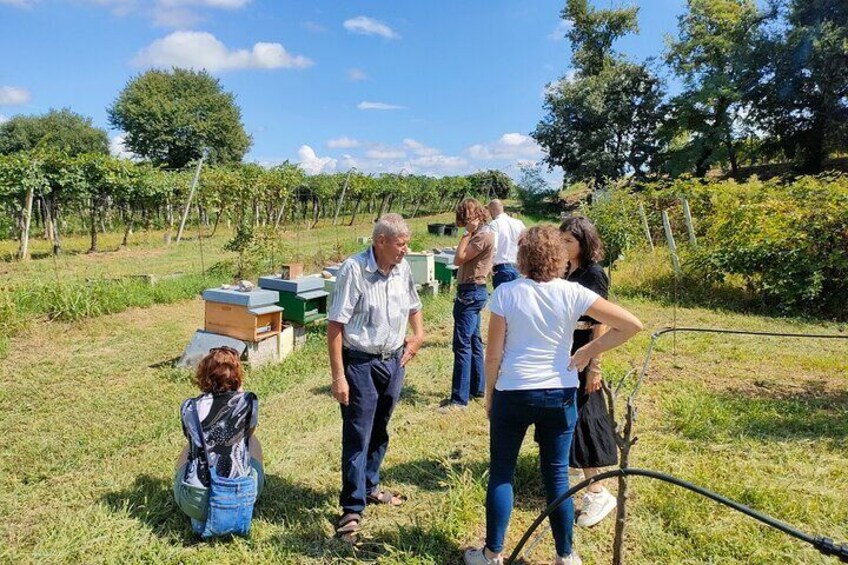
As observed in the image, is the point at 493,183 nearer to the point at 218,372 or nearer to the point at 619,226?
the point at 619,226

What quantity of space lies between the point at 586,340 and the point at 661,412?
2.34 meters

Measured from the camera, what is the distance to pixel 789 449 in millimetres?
3928

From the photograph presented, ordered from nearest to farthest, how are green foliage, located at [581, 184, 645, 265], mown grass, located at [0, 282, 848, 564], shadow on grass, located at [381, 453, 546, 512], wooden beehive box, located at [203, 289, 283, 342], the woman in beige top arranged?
mown grass, located at [0, 282, 848, 564] → shadow on grass, located at [381, 453, 546, 512] → the woman in beige top → wooden beehive box, located at [203, 289, 283, 342] → green foliage, located at [581, 184, 645, 265]

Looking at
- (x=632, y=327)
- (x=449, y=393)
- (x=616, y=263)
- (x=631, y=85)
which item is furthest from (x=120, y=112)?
(x=632, y=327)

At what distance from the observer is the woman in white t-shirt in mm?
2314

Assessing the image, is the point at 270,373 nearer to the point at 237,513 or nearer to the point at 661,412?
the point at 237,513

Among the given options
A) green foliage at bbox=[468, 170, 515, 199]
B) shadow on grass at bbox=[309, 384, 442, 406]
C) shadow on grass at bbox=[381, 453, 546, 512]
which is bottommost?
shadow on grass at bbox=[381, 453, 546, 512]

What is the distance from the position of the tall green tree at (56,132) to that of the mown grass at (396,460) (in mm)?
42494

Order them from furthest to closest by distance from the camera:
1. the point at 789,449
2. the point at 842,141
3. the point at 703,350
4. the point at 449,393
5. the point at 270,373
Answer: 1. the point at 842,141
2. the point at 703,350
3. the point at 270,373
4. the point at 449,393
5. the point at 789,449

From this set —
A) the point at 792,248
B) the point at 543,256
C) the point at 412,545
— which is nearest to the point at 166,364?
the point at 412,545

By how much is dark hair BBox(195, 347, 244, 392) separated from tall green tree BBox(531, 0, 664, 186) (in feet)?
89.9

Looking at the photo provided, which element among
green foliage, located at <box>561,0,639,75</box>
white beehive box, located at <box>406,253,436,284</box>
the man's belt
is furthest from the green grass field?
green foliage, located at <box>561,0,639,75</box>

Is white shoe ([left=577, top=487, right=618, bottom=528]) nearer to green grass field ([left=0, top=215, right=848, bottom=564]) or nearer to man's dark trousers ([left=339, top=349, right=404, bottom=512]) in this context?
green grass field ([left=0, top=215, right=848, bottom=564])

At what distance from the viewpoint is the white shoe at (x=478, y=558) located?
250 centimetres
